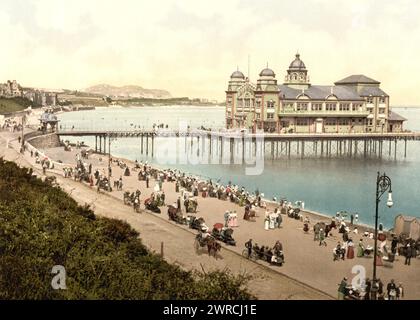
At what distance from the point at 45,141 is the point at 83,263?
5175cm

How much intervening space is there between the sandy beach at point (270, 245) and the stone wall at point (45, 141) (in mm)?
27845

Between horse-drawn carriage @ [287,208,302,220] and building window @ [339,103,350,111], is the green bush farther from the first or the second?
building window @ [339,103,350,111]

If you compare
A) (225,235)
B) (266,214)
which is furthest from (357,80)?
(225,235)

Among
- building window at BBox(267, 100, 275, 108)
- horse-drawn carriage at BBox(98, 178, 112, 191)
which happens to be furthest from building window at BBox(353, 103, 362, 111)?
horse-drawn carriage at BBox(98, 178, 112, 191)

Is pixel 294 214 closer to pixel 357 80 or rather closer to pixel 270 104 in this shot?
pixel 270 104

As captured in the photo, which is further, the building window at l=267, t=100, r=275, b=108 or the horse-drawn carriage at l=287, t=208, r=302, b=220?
the building window at l=267, t=100, r=275, b=108

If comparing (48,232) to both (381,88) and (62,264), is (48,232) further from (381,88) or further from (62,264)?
(381,88)

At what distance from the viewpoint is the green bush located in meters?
14.5

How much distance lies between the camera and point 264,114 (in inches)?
2945

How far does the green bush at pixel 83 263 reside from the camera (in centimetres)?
1448

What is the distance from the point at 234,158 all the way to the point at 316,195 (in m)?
27.3

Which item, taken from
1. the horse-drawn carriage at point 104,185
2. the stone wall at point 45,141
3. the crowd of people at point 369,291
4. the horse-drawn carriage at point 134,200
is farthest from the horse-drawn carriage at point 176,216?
the stone wall at point 45,141

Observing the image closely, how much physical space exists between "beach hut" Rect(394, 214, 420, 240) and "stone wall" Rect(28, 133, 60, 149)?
1671 inches

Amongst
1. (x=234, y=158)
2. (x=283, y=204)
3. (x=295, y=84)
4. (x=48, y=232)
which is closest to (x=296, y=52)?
(x=295, y=84)
